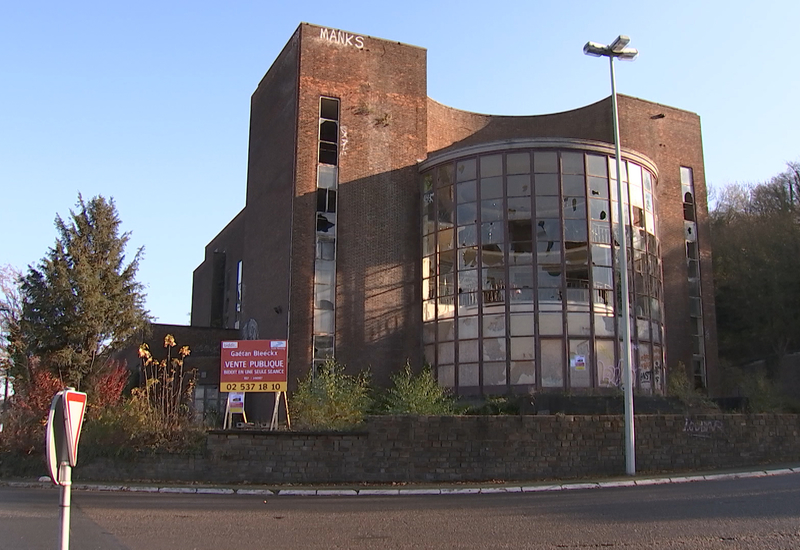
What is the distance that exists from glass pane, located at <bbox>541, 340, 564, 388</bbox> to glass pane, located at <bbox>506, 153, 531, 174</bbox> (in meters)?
6.68

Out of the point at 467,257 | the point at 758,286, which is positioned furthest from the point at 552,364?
the point at 758,286

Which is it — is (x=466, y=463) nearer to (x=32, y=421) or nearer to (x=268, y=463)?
(x=268, y=463)

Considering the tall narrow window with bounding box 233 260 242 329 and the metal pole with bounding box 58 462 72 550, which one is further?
the tall narrow window with bounding box 233 260 242 329

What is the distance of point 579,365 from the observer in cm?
2791

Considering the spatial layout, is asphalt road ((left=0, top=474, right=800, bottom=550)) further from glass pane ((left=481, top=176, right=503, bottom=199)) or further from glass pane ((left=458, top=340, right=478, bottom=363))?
glass pane ((left=481, top=176, right=503, bottom=199))

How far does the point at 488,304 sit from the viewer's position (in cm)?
2891

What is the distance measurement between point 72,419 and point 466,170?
2585 cm

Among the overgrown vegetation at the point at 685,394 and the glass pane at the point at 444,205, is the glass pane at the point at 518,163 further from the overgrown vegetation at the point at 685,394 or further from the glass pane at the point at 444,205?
the overgrown vegetation at the point at 685,394

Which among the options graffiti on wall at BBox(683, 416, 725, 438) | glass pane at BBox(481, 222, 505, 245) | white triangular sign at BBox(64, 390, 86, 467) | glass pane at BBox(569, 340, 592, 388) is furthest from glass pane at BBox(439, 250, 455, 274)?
white triangular sign at BBox(64, 390, 86, 467)

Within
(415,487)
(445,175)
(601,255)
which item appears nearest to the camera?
(415,487)

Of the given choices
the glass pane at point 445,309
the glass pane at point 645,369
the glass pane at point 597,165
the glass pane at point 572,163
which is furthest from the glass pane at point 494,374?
the glass pane at point 597,165

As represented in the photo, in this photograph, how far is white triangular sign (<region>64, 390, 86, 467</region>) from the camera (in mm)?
5648

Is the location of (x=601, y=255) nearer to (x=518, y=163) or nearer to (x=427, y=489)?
(x=518, y=163)

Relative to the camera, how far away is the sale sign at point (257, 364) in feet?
68.4
